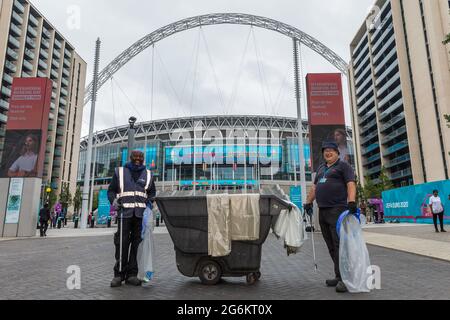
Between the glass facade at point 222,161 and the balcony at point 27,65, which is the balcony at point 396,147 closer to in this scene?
the glass facade at point 222,161

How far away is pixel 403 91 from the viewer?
182 feet

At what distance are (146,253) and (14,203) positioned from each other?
15.8m

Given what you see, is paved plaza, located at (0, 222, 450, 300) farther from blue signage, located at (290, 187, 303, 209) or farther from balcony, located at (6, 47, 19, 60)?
balcony, located at (6, 47, 19, 60)

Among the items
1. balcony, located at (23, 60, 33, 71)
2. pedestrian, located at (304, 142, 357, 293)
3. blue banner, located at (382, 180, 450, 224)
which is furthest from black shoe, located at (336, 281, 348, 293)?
balcony, located at (23, 60, 33, 71)

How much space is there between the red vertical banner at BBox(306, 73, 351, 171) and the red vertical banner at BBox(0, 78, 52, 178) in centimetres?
1477

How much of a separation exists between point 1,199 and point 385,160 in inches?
2558

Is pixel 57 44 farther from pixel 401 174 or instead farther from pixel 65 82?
pixel 401 174

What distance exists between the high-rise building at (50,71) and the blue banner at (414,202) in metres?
53.6

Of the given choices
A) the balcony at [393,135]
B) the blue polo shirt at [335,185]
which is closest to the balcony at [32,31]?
the balcony at [393,135]

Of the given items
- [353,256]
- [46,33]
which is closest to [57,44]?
[46,33]
